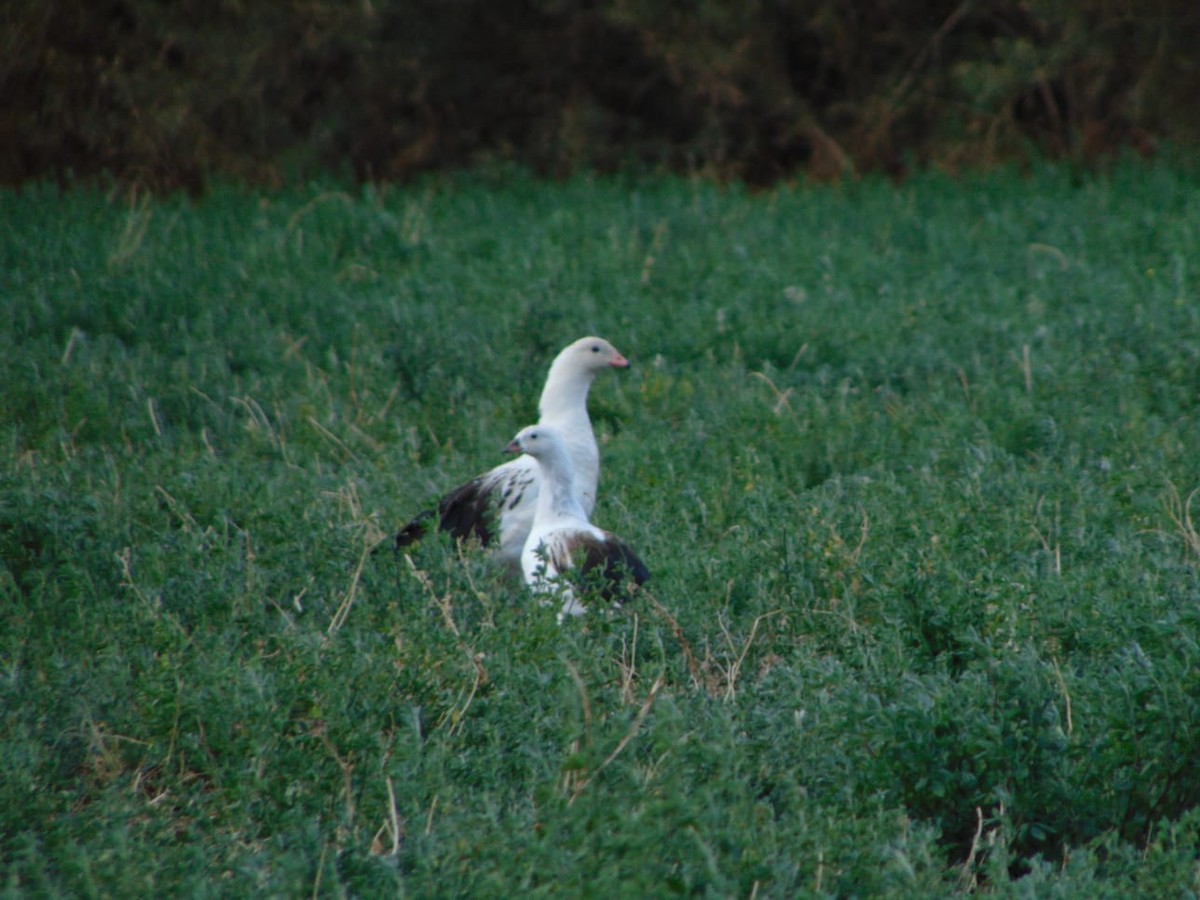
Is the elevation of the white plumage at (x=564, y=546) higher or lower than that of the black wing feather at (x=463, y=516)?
higher

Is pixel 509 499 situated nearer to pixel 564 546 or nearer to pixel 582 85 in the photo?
pixel 564 546

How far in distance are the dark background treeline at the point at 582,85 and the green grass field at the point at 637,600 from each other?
5.64m

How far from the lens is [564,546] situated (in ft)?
18.1

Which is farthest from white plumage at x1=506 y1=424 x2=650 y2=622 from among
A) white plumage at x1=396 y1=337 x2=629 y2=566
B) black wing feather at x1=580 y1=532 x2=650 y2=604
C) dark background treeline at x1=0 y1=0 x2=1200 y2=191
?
dark background treeline at x1=0 y1=0 x2=1200 y2=191

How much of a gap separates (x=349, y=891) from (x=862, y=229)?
10.3m

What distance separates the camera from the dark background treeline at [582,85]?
1672cm

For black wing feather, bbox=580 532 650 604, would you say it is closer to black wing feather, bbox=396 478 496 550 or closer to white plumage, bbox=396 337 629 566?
white plumage, bbox=396 337 629 566

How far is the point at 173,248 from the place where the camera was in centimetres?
1195

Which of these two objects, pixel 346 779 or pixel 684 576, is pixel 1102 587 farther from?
pixel 346 779

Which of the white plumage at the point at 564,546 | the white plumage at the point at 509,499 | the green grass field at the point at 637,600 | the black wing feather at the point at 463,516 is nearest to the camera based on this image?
the green grass field at the point at 637,600

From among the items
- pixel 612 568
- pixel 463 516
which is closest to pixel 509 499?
pixel 463 516

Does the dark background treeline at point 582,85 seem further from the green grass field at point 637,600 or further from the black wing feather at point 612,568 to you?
the black wing feather at point 612,568

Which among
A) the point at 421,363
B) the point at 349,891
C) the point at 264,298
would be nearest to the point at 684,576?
the point at 349,891

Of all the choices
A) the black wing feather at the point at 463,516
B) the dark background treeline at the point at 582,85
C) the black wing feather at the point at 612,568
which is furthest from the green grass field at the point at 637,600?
the dark background treeline at the point at 582,85
